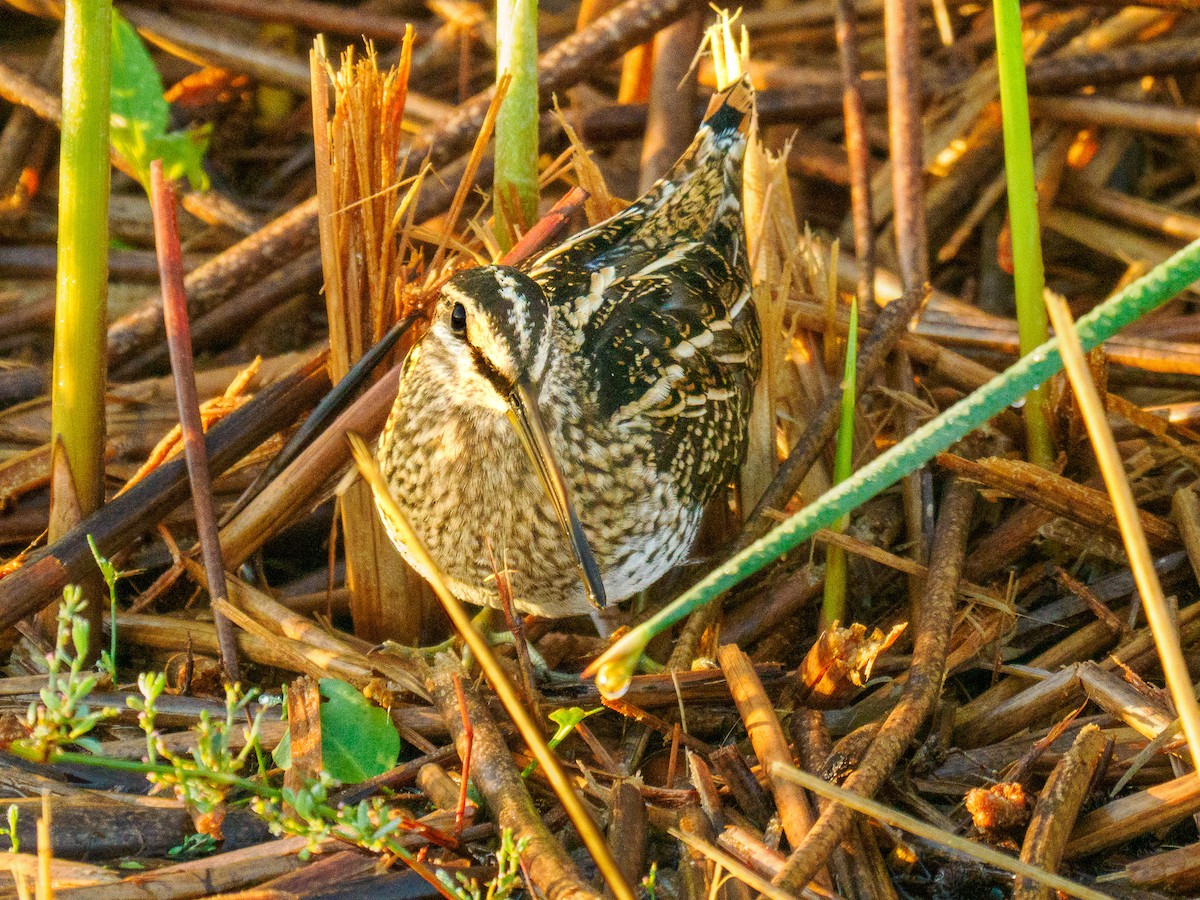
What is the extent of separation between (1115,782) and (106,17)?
7.47 feet

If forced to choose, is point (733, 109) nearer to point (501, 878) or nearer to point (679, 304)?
point (679, 304)

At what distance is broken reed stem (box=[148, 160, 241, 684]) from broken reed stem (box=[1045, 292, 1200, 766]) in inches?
69.0

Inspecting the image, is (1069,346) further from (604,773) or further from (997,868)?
(604,773)

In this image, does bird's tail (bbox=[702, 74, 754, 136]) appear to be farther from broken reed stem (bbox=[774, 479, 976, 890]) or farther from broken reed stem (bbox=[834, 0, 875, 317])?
broken reed stem (bbox=[774, 479, 976, 890])

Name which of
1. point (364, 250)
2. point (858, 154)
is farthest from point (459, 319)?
point (858, 154)

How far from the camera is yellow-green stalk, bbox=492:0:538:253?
2984 millimetres

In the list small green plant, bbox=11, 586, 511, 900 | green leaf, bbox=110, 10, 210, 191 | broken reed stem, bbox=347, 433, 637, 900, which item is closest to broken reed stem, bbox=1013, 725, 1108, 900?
broken reed stem, bbox=347, 433, 637, 900

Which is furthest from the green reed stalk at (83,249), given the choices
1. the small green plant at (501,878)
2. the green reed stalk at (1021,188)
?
the green reed stalk at (1021,188)

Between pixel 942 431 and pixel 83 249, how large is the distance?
1.66 m

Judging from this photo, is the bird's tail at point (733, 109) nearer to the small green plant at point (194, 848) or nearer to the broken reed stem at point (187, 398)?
the broken reed stem at point (187, 398)

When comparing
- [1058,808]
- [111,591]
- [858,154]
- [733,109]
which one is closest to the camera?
[1058,808]

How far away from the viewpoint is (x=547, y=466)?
2395 millimetres

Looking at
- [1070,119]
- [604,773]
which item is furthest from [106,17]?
[1070,119]

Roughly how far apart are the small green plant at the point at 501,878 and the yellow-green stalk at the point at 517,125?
152 cm
